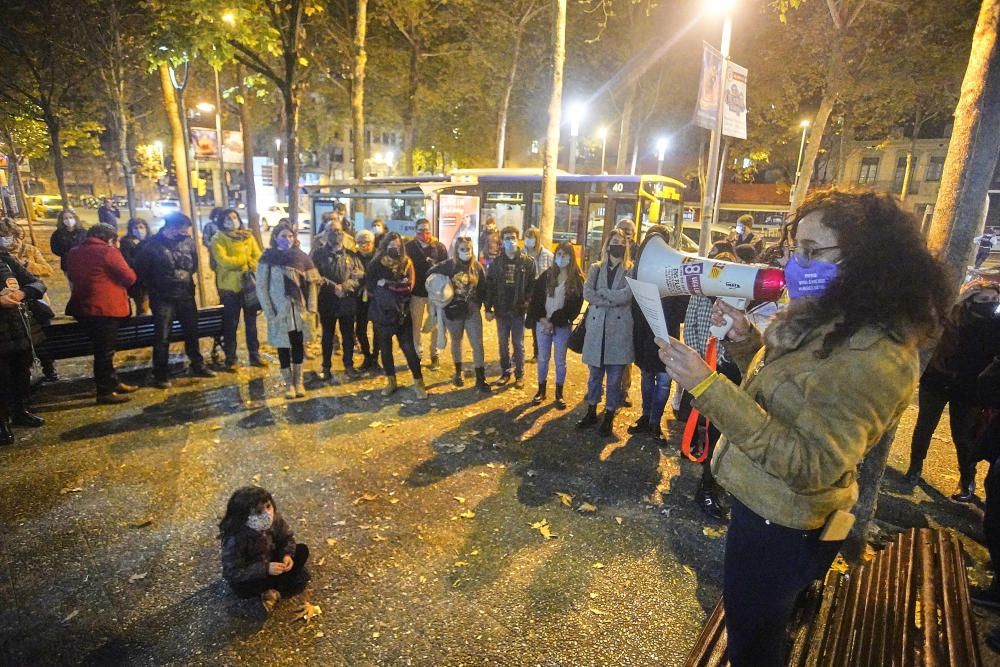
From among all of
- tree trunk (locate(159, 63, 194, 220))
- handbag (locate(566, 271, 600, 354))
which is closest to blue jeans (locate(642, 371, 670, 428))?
handbag (locate(566, 271, 600, 354))

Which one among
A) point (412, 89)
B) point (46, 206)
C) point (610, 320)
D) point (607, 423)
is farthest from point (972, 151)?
point (46, 206)

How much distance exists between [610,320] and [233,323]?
16.4 ft

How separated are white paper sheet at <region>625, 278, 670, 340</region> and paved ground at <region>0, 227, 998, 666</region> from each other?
74.4 inches

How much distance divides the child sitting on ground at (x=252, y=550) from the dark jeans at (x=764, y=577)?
2.41m

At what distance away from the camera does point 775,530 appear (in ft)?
5.69

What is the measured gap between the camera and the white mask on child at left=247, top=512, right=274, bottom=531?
2938 mm

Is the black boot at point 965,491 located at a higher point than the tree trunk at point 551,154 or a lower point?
lower

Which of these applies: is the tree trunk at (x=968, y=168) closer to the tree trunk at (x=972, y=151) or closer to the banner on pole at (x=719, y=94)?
the tree trunk at (x=972, y=151)

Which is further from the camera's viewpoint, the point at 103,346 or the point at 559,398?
the point at 559,398

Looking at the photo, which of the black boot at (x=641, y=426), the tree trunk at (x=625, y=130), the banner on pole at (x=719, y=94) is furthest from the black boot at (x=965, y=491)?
the tree trunk at (x=625, y=130)

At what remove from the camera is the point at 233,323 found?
6980 millimetres

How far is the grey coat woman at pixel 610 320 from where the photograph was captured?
516cm

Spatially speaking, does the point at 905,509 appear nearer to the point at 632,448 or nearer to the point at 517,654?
the point at 632,448

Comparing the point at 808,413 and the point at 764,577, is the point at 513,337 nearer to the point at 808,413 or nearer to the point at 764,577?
the point at 764,577
